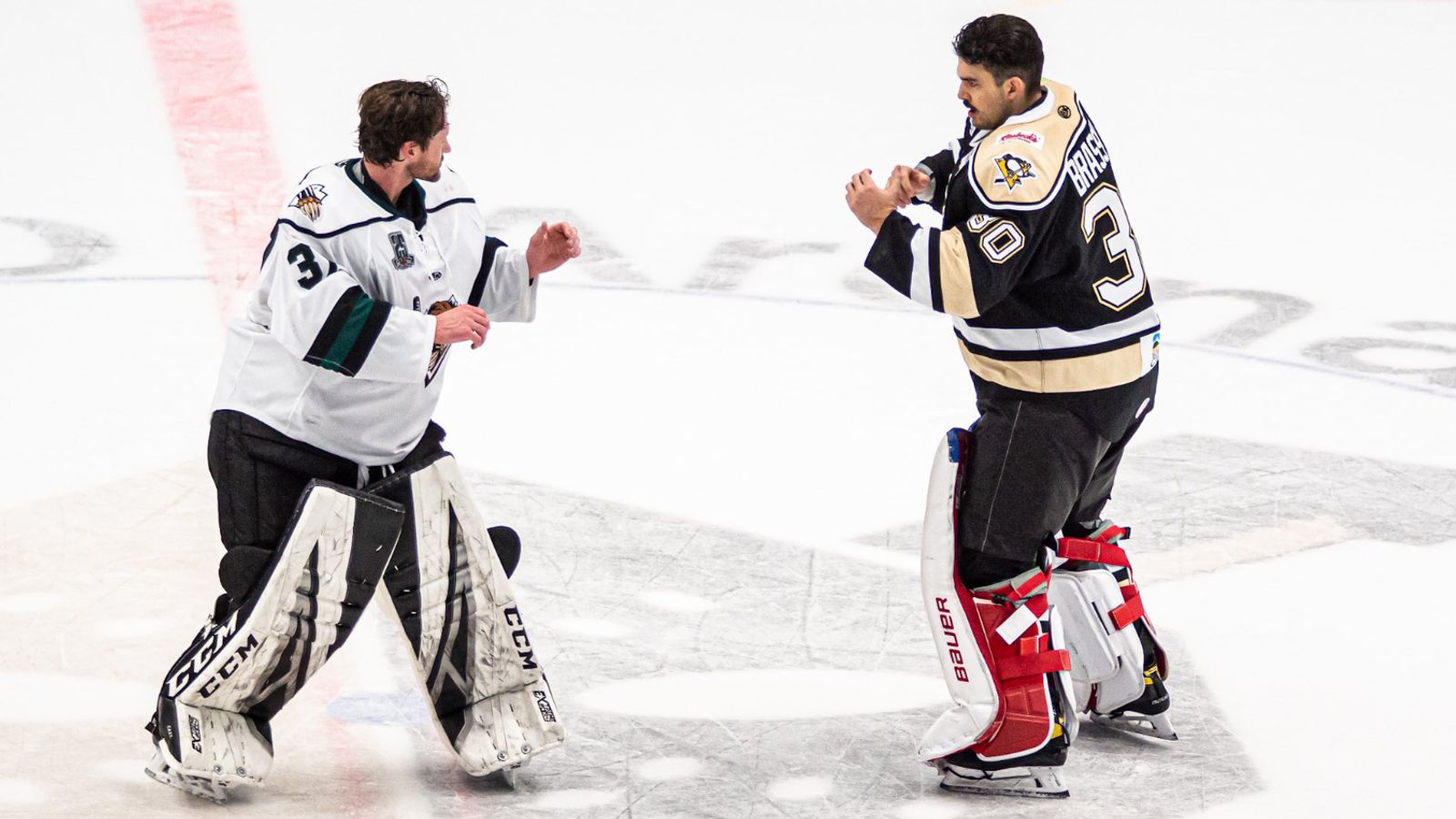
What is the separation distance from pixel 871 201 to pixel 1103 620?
0.92 meters

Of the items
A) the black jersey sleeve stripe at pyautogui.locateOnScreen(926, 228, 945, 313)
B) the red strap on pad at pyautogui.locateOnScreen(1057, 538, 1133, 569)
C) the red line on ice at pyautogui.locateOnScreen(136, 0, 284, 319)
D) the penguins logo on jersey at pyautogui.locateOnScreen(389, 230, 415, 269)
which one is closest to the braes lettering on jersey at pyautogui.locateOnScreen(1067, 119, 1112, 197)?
the black jersey sleeve stripe at pyautogui.locateOnScreen(926, 228, 945, 313)

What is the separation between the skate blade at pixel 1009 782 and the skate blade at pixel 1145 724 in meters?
0.24

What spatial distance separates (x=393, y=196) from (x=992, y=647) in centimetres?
129

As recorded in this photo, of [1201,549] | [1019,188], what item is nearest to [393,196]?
[1019,188]

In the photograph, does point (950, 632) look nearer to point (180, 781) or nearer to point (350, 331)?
point (350, 331)

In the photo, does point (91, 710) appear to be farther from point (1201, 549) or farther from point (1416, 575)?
point (1416, 575)

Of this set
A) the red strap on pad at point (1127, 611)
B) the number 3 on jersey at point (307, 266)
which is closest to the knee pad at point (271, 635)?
the number 3 on jersey at point (307, 266)

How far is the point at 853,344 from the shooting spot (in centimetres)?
561

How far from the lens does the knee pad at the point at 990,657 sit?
3160 millimetres

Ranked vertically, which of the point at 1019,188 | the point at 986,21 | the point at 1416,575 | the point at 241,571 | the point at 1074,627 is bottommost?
the point at 1416,575

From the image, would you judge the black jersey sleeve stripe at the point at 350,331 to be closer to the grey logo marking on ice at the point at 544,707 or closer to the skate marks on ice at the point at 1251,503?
the grey logo marking on ice at the point at 544,707

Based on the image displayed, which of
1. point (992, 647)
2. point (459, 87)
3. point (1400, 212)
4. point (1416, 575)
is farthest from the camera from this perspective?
point (459, 87)

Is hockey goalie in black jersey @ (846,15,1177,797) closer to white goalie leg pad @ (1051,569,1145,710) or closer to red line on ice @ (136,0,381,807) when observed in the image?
white goalie leg pad @ (1051,569,1145,710)

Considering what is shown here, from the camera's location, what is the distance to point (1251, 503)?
14.8 feet
